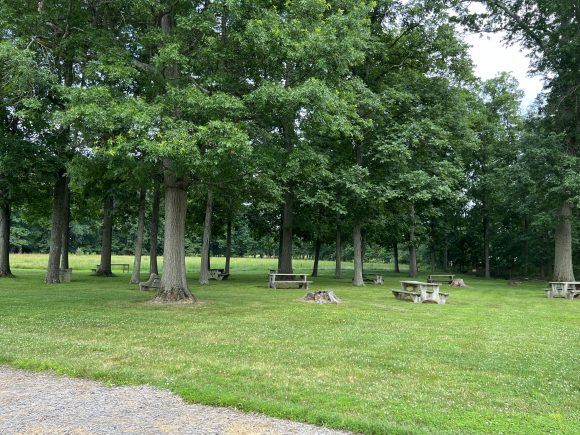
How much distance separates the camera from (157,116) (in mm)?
11227

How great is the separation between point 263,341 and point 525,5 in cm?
2613

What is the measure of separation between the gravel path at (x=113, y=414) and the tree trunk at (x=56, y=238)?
17.8 m

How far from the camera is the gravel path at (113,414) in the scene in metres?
4.38

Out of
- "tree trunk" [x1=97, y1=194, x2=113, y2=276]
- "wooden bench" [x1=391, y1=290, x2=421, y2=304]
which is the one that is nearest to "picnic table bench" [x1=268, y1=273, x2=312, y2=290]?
"wooden bench" [x1=391, y1=290, x2=421, y2=304]

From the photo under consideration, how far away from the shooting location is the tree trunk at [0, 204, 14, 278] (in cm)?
2553

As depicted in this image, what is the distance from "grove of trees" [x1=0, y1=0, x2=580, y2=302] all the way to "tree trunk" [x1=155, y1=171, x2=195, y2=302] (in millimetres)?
43

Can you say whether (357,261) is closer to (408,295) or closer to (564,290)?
(408,295)

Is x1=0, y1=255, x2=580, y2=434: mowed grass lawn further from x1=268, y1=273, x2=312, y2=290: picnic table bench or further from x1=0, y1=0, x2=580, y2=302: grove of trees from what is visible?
x1=268, y1=273, x2=312, y2=290: picnic table bench

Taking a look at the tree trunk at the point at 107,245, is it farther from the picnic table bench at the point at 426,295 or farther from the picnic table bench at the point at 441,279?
the picnic table bench at the point at 426,295

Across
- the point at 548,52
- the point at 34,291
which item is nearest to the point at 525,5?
the point at 548,52

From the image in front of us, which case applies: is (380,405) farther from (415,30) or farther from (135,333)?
(415,30)

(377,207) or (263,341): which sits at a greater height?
(377,207)

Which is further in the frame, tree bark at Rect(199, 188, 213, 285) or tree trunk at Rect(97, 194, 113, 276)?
tree trunk at Rect(97, 194, 113, 276)

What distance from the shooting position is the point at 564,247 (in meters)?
25.3
